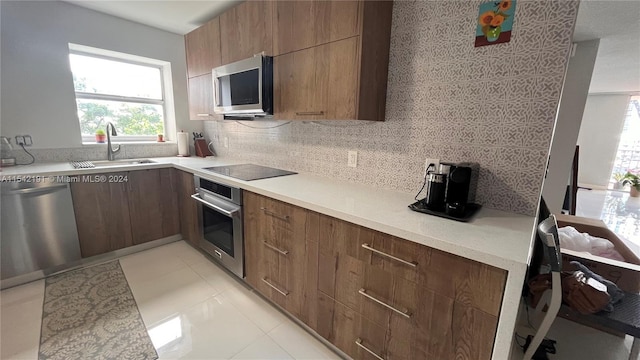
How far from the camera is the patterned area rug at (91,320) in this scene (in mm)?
1429

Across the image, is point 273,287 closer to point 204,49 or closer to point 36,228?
point 36,228

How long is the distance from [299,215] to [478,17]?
1.33 m

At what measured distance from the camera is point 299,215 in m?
1.44

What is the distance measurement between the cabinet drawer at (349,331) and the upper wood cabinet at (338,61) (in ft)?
3.36

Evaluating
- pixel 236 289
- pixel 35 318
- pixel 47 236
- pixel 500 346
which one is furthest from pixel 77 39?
pixel 500 346

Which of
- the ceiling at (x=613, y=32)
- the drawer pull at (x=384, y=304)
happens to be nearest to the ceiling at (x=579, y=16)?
the ceiling at (x=613, y=32)

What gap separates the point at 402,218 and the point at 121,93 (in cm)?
329

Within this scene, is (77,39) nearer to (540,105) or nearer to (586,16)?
(540,105)

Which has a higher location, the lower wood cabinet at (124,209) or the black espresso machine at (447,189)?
the black espresso machine at (447,189)

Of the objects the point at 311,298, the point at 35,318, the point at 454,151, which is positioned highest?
the point at 454,151

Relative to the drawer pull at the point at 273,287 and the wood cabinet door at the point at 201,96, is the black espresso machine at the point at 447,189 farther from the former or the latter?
the wood cabinet door at the point at 201,96

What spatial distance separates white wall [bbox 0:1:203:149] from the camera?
2.12 m

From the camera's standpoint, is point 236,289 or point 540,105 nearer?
point 540,105

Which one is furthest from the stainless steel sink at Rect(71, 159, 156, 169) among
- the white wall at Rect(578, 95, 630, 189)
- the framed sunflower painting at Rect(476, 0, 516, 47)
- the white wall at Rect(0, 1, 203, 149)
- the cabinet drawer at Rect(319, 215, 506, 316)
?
the white wall at Rect(578, 95, 630, 189)
